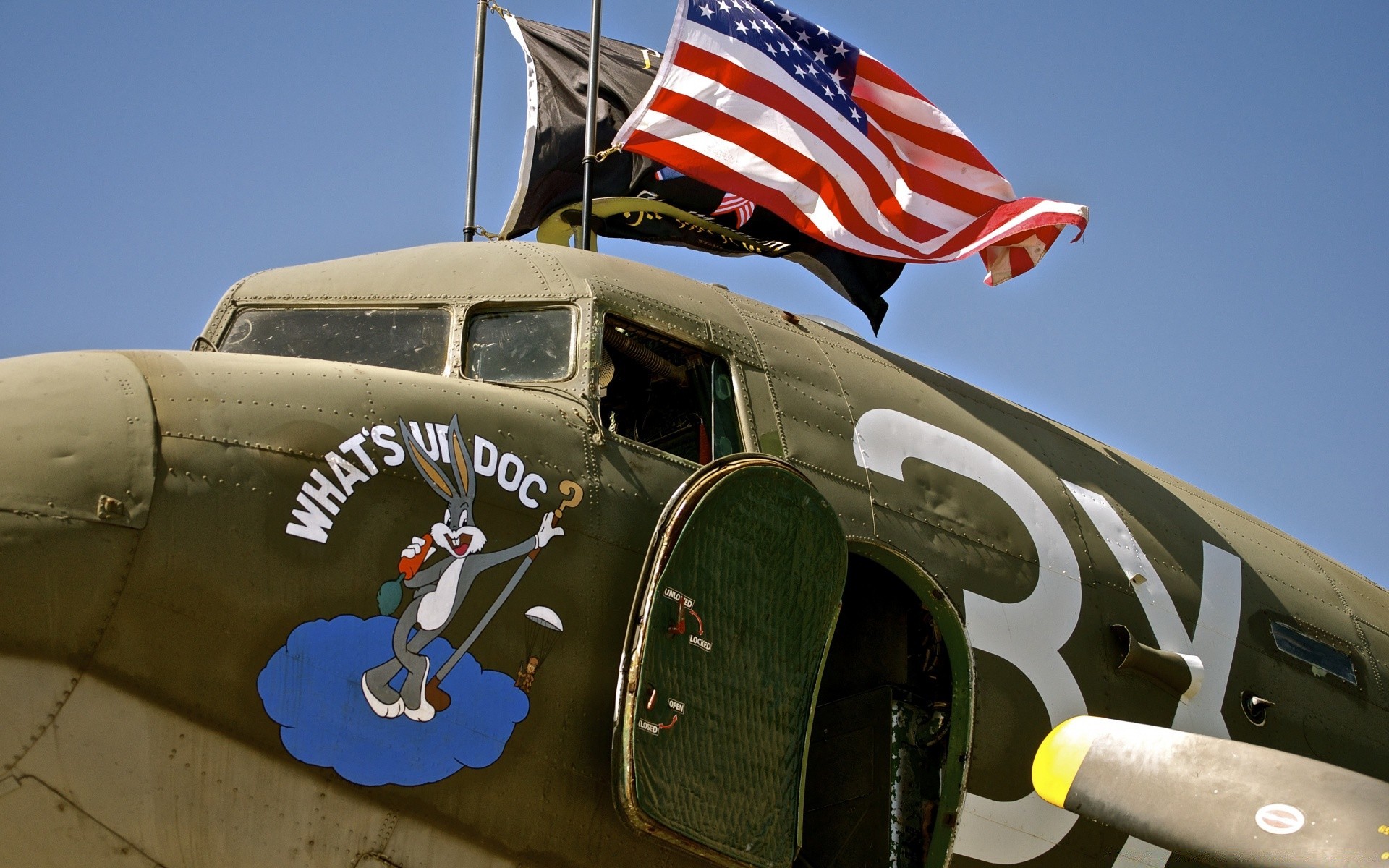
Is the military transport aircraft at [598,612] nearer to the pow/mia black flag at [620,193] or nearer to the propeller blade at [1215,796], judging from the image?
the propeller blade at [1215,796]

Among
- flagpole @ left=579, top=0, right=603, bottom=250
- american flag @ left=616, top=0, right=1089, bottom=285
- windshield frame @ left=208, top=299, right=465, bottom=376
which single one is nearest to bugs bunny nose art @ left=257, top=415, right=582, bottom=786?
windshield frame @ left=208, top=299, right=465, bottom=376

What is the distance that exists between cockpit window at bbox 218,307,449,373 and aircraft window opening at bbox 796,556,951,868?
Result: 2.82m

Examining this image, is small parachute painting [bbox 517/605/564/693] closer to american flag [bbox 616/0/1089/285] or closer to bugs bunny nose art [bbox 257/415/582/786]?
bugs bunny nose art [bbox 257/415/582/786]

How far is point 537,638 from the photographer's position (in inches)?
261

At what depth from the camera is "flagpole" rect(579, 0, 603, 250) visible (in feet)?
33.2

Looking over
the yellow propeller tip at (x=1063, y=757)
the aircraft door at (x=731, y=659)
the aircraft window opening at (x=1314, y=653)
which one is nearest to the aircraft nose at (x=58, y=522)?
the aircraft door at (x=731, y=659)

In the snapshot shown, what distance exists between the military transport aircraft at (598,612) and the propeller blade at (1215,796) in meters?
0.02

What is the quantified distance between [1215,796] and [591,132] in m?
6.41

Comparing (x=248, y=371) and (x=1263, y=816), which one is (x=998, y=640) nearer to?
(x=1263, y=816)

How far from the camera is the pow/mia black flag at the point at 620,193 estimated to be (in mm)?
12523

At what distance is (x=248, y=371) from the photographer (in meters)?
6.46

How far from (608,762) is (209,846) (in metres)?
1.83

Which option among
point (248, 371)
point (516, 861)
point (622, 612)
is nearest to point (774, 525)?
point (622, 612)

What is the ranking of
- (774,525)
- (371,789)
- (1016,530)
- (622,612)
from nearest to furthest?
(371,789) → (622,612) → (774,525) → (1016,530)
